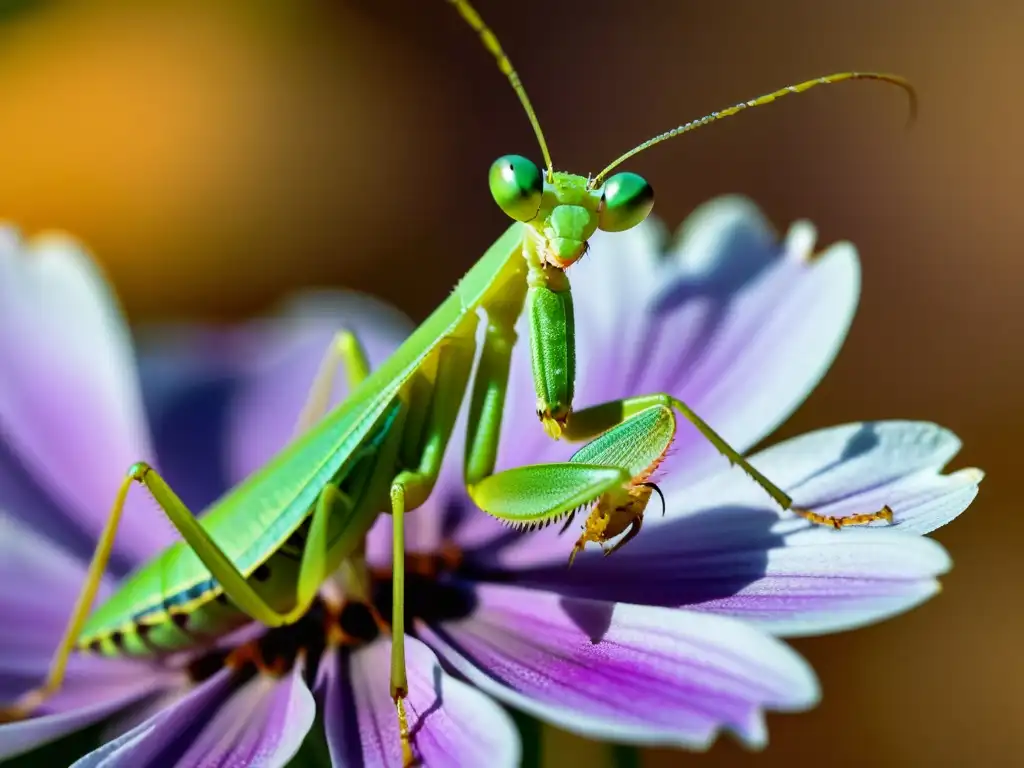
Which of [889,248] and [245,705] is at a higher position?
[889,248]

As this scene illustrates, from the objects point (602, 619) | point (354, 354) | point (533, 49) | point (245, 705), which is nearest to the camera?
point (602, 619)

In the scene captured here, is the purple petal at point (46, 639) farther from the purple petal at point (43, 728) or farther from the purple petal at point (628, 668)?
the purple petal at point (628, 668)

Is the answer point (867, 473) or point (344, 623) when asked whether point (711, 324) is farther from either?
point (344, 623)

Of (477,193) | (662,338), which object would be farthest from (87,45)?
(662,338)

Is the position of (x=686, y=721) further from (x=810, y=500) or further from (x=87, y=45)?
(x=87, y=45)

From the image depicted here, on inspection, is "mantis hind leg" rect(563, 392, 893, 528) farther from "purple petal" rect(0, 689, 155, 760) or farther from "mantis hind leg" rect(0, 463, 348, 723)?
"purple petal" rect(0, 689, 155, 760)

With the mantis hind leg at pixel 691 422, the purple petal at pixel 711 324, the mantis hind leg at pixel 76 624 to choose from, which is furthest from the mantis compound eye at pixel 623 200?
the mantis hind leg at pixel 76 624
